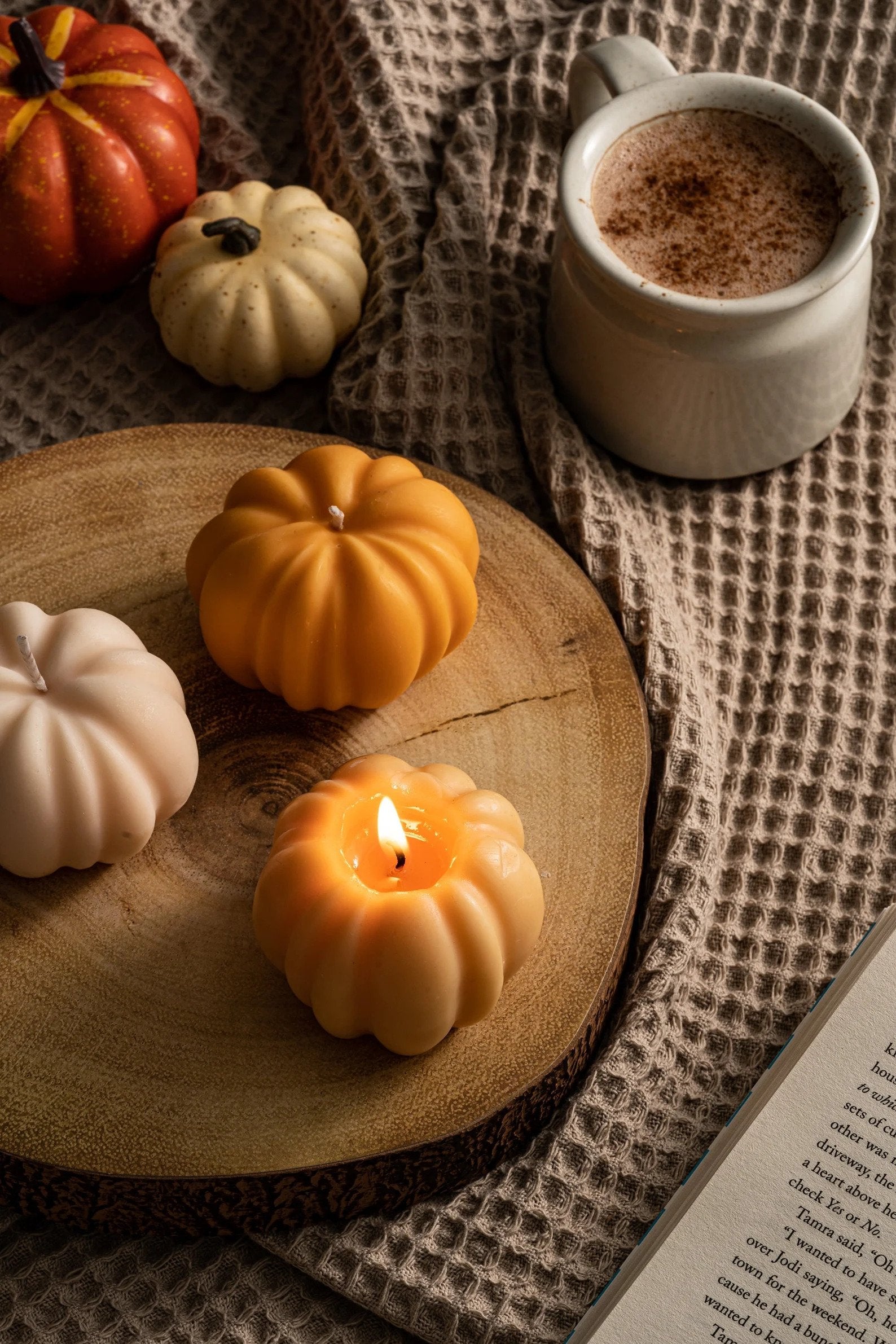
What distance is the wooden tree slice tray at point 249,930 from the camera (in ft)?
2.20

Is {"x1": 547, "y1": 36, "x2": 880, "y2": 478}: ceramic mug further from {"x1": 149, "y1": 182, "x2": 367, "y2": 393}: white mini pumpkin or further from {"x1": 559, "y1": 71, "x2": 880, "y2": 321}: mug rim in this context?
{"x1": 149, "y1": 182, "x2": 367, "y2": 393}: white mini pumpkin

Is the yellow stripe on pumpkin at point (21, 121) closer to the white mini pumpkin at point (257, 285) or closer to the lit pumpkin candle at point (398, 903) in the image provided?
the white mini pumpkin at point (257, 285)

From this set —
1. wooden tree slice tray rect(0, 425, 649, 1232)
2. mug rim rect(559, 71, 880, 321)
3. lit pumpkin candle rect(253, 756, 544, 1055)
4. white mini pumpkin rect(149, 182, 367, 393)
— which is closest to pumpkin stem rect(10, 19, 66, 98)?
white mini pumpkin rect(149, 182, 367, 393)

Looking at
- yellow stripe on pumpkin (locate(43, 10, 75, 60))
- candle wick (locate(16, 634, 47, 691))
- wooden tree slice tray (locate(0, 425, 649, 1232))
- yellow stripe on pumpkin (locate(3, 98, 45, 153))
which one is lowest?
wooden tree slice tray (locate(0, 425, 649, 1232))

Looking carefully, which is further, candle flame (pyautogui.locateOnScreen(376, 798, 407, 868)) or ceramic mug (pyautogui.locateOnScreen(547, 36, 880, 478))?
ceramic mug (pyautogui.locateOnScreen(547, 36, 880, 478))

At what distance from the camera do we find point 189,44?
1.12m

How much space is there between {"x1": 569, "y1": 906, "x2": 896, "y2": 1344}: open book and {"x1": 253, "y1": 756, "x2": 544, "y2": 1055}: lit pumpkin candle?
16cm

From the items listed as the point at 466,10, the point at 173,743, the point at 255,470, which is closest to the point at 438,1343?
the point at 173,743

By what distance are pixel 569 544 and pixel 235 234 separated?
1.10 feet

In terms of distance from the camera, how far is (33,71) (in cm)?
96

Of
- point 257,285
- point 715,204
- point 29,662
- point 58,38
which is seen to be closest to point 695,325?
point 715,204

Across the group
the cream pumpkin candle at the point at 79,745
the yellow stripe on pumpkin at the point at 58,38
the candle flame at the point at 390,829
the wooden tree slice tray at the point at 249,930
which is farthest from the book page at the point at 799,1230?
the yellow stripe on pumpkin at the point at 58,38

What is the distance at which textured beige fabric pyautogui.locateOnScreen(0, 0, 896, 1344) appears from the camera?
0.72m

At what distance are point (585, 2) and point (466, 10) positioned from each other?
0.12m
